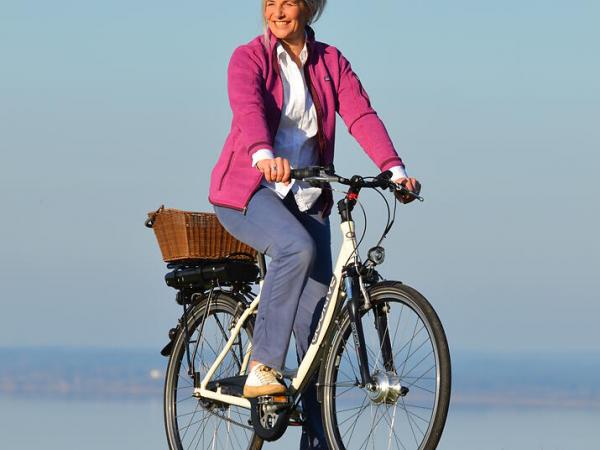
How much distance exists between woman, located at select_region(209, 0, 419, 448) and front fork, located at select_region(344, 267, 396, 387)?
0.71 feet

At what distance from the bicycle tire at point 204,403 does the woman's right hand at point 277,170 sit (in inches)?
48.6

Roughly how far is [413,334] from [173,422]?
2.12 m

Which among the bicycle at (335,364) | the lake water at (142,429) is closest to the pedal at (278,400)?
the bicycle at (335,364)

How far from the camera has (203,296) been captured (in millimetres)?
8156

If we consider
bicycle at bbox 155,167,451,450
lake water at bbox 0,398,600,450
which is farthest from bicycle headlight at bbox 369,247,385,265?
lake water at bbox 0,398,600,450

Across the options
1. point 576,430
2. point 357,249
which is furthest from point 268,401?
point 576,430

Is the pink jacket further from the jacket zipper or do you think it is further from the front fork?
the front fork

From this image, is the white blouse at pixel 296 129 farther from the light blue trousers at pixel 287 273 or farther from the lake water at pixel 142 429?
the lake water at pixel 142 429

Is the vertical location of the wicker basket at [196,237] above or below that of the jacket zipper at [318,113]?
below

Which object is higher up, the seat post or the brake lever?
the brake lever

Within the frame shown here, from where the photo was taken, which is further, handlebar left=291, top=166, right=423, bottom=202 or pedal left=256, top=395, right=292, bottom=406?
pedal left=256, top=395, right=292, bottom=406

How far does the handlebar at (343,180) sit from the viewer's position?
6723mm

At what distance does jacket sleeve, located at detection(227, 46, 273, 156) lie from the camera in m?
6.86

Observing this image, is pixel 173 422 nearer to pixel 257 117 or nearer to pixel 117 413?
pixel 257 117
